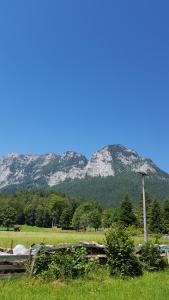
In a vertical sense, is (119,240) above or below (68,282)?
above

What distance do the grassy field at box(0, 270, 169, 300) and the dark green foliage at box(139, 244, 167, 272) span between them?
12.4 ft

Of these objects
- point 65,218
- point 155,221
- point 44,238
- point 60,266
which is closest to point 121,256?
point 60,266

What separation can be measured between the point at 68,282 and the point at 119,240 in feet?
14.6

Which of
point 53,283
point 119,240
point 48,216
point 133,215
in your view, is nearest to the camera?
point 53,283

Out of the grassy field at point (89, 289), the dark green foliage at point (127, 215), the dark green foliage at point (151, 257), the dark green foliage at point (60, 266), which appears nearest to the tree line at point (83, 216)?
the dark green foliage at point (127, 215)

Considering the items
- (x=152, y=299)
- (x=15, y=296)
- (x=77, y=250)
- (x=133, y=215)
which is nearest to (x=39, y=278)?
(x=77, y=250)

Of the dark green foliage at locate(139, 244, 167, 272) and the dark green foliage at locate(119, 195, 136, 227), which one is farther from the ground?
the dark green foliage at locate(119, 195, 136, 227)

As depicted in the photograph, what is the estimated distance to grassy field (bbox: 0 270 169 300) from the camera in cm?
1590

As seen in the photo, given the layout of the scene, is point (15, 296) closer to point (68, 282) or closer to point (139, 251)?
point (68, 282)

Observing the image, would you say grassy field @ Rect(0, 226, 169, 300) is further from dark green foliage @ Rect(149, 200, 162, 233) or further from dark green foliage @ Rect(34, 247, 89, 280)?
dark green foliage @ Rect(149, 200, 162, 233)

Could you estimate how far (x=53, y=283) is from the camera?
61.7 ft

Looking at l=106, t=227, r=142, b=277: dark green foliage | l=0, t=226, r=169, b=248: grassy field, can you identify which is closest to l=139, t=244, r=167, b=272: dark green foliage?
l=106, t=227, r=142, b=277: dark green foliage

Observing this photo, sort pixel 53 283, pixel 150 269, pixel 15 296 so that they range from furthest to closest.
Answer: pixel 150 269 < pixel 53 283 < pixel 15 296

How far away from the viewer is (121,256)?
22188 mm
